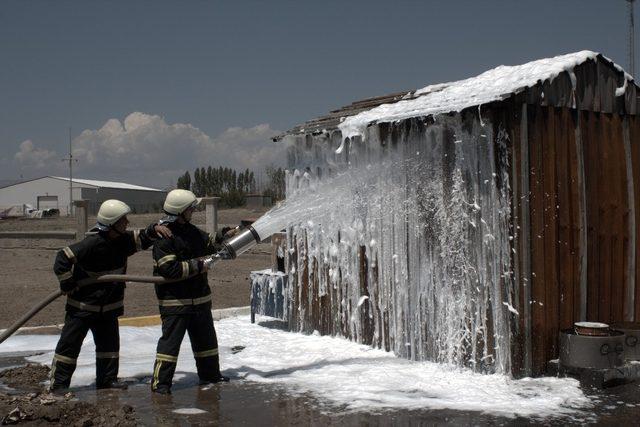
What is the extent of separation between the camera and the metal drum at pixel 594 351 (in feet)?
21.5

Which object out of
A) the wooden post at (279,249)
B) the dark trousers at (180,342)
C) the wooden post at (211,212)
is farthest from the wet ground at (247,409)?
the wooden post at (211,212)

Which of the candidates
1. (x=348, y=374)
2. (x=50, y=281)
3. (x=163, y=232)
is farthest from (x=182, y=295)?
(x=50, y=281)

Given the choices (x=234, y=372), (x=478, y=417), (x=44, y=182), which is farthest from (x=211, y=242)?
(x=44, y=182)

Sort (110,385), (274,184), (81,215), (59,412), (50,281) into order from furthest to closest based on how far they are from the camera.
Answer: (274,184)
(81,215)
(50,281)
(110,385)
(59,412)

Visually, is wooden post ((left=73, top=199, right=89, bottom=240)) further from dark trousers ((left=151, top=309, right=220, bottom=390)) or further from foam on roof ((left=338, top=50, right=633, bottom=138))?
dark trousers ((left=151, top=309, right=220, bottom=390))

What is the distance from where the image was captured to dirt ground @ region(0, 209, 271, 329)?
1297 cm

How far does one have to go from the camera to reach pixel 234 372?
→ 7879mm

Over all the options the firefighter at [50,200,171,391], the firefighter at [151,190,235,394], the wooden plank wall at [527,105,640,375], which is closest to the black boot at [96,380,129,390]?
the firefighter at [50,200,171,391]

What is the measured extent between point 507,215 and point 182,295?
3.48m

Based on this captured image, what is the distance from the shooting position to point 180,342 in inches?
277

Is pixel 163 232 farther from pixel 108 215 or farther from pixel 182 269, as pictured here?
pixel 108 215

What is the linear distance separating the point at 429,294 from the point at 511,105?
2.31m

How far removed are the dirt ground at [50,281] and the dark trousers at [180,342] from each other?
17.2 feet

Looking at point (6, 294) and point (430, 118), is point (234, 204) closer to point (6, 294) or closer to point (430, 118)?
point (6, 294)
